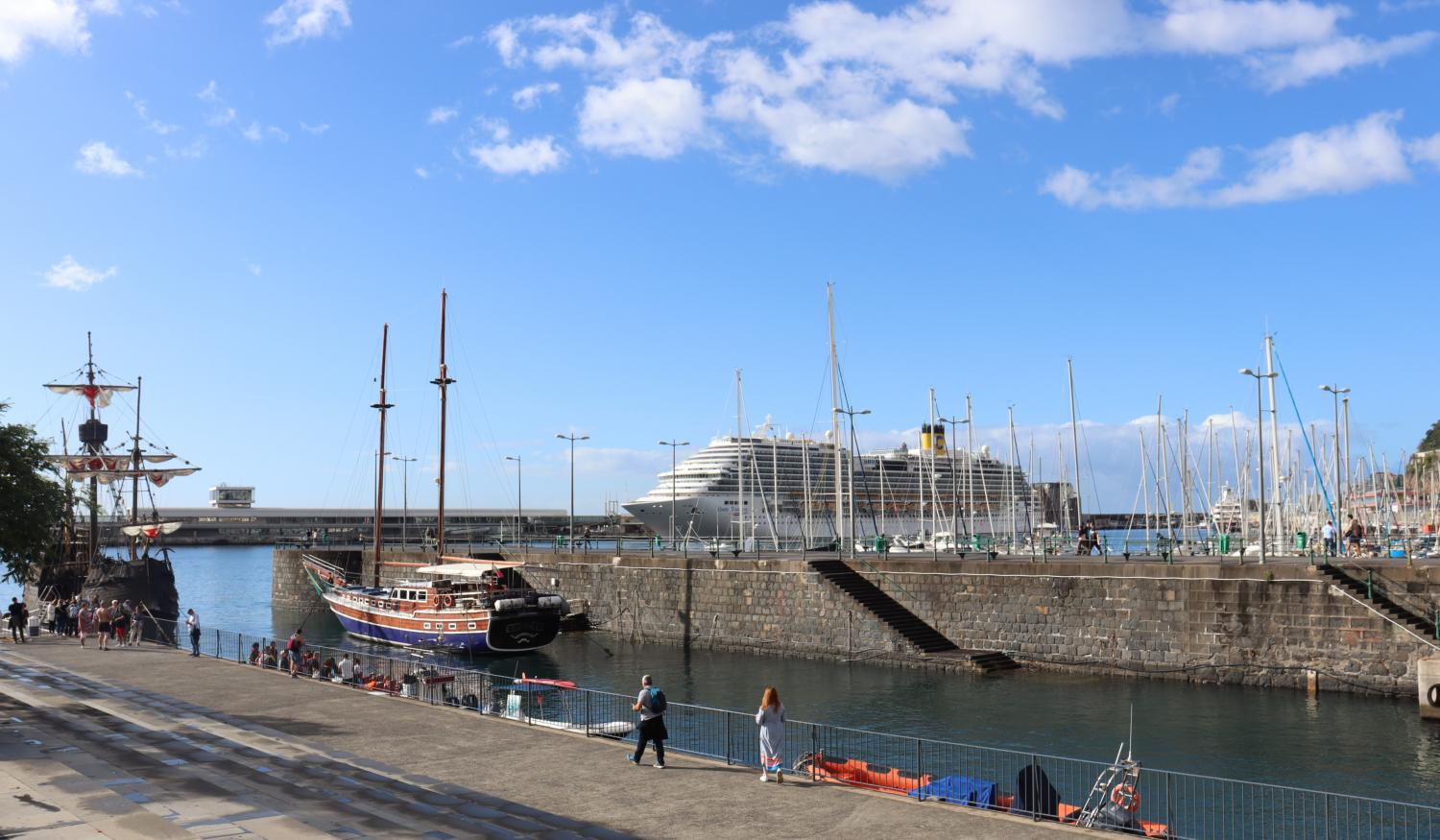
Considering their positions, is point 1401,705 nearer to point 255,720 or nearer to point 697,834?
point 697,834

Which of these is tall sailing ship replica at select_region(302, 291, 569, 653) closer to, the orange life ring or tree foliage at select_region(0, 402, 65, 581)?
tree foliage at select_region(0, 402, 65, 581)

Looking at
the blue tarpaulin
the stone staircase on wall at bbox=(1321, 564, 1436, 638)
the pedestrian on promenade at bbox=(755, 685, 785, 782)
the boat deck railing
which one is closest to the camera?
the blue tarpaulin

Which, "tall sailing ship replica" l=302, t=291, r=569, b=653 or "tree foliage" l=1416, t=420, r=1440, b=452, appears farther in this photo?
"tree foliage" l=1416, t=420, r=1440, b=452

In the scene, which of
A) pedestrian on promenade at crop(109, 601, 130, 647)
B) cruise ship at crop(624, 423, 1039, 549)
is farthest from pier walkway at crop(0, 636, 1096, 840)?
cruise ship at crop(624, 423, 1039, 549)

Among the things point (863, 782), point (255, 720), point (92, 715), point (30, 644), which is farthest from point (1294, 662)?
point (30, 644)

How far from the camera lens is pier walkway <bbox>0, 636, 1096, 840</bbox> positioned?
13.4m

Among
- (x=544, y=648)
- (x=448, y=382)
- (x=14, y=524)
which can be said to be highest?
(x=448, y=382)

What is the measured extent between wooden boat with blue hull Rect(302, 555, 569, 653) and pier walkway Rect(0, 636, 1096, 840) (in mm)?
23584

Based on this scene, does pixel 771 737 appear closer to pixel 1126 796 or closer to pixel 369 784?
pixel 1126 796

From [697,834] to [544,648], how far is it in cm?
3833

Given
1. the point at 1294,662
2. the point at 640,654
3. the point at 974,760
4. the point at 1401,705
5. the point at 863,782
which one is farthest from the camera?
the point at 640,654

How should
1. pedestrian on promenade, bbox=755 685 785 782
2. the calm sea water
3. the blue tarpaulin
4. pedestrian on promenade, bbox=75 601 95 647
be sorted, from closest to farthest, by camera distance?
the blue tarpaulin → pedestrian on promenade, bbox=755 685 785 782 → the calm sea water → pedestrian on promenade, bbox=75 601 95 647

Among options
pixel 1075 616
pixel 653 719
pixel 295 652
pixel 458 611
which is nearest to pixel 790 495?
pixel 458 611

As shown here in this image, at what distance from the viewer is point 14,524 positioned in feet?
99.2
